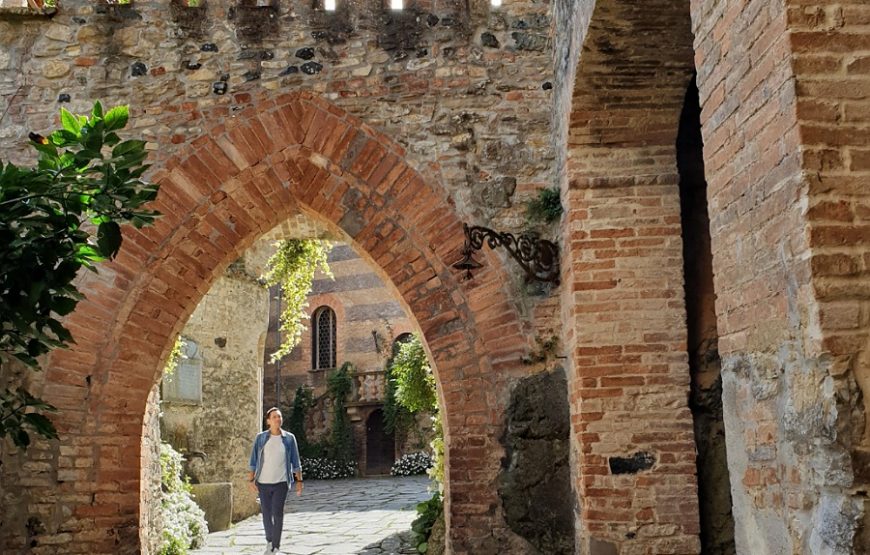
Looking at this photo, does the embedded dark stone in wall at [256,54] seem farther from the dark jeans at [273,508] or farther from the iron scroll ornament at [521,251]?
the dark jeans at [273,508]

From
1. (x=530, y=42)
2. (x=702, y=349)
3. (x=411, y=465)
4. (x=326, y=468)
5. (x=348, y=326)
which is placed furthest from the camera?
(x=348, y=326)

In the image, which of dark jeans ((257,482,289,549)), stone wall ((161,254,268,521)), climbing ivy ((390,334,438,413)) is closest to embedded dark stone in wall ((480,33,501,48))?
dark jeans ((257,482,289,549))

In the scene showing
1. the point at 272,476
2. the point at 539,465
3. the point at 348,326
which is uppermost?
the point at 348,326

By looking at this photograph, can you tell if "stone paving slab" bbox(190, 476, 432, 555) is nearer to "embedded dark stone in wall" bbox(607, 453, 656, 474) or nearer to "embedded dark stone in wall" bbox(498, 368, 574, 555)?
"embedded dark stone in wall" bbox(498, 368, 574, 555)

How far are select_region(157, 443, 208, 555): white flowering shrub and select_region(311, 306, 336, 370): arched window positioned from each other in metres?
13.9

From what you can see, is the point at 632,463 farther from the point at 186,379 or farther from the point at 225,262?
the point at 186,379

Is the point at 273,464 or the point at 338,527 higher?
the point at 273,464

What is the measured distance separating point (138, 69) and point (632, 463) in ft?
13.0

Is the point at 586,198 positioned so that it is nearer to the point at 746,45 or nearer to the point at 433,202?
the point at 433,202

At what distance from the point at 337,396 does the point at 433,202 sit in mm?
16919

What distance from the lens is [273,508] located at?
7105 millimetres

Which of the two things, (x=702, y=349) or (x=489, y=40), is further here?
(x=489, y=40)

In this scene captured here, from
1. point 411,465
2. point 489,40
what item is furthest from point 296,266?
point 411,465

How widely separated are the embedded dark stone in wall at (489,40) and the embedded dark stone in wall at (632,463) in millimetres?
2734
